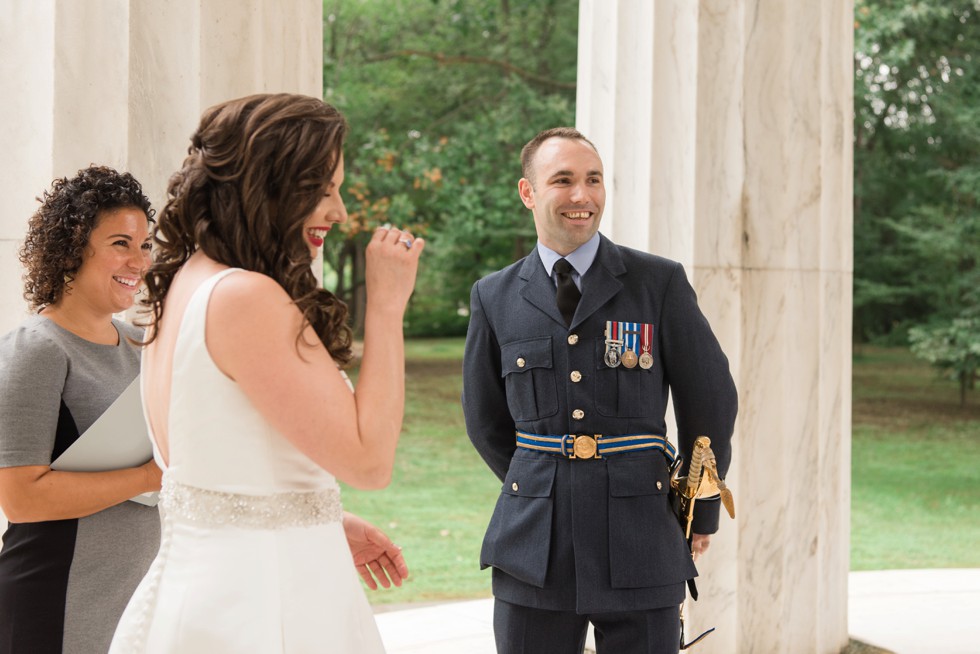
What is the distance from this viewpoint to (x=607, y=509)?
341 cm

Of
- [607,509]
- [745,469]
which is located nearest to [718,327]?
[745,469]

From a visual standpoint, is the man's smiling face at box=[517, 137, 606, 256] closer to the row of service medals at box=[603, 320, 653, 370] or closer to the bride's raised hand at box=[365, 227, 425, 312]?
the row of service medals at box=[603, 320, 653, 370]

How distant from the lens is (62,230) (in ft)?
8.82

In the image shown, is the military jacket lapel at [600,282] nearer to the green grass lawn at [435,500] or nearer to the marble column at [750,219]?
the marble column at [750,219]

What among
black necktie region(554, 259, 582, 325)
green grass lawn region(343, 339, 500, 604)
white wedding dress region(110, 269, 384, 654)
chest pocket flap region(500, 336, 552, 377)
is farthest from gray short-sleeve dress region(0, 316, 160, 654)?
green grass lawn region(343, 339, 500, 604)

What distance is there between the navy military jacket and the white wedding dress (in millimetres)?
1286

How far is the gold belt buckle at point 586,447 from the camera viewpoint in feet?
11.2

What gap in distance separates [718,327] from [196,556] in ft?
12.3

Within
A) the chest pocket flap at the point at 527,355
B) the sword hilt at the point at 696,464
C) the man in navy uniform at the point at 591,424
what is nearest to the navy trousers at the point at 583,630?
the man in navy uniform at the point at 591,424

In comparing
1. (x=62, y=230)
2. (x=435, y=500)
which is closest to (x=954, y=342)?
(x=435, y=500)

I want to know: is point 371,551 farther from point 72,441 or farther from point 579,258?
point 579,258

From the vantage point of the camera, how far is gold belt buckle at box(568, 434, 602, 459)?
3412mm

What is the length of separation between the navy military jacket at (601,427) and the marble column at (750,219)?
193 cm

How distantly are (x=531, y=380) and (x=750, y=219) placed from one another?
239 cm
